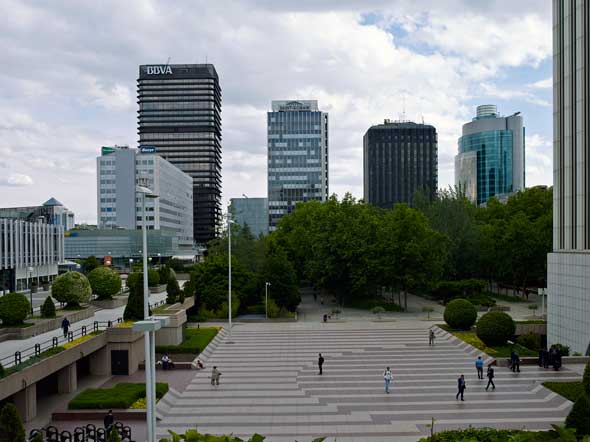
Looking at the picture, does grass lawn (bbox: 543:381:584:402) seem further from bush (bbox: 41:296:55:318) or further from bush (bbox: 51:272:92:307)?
bush (bbox: 51:272:92:307)

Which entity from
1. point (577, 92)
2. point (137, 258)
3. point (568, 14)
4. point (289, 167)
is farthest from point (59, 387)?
point (289, 167)

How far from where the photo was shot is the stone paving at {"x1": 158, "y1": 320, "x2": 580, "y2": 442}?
18.9 meters

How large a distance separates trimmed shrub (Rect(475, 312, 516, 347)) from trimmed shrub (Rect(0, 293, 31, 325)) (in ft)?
84.4

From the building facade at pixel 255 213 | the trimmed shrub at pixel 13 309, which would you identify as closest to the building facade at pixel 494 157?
the building facade at pixel 255 213

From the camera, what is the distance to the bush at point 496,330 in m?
29.9

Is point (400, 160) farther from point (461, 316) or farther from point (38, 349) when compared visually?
point (38, 349)

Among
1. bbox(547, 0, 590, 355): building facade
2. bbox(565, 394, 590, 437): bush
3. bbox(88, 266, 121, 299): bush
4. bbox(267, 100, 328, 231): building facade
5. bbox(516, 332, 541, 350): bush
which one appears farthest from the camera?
bbox(267, 100, 328, 231): building facade

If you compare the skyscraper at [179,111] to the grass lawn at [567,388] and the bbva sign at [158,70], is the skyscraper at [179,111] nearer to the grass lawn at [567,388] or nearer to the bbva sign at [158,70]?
the bbva sign at [158,70]

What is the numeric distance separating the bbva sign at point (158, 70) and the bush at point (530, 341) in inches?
5304

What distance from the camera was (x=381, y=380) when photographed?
25.0m

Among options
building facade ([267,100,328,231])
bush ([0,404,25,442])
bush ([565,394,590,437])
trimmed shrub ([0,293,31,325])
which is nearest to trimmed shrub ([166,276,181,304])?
trimmed shrub ([0,293,31,325])

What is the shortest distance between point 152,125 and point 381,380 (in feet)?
444

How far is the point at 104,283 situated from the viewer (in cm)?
4269

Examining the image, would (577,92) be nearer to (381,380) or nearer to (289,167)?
(381,380)
